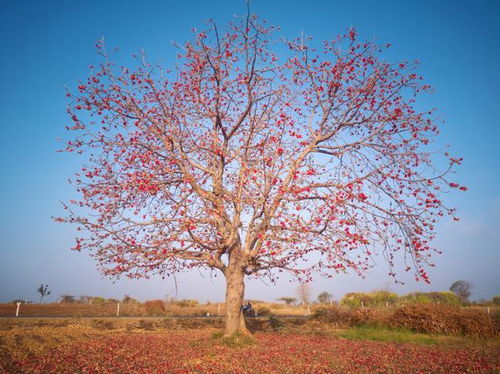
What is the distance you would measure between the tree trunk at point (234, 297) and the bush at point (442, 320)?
30.1 feet

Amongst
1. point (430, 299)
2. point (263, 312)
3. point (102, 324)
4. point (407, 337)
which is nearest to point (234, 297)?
point (407, 337)

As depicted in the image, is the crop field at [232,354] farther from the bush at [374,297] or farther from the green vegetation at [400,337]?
the bush at [374,297]

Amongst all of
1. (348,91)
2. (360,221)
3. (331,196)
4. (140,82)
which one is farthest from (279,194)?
(140,82)

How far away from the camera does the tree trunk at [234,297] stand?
1339 centimetres

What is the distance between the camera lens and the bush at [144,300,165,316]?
3006cm

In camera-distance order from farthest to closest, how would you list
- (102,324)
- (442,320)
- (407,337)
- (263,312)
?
(263,312) < (102,324) < (442,320) < (407,337)

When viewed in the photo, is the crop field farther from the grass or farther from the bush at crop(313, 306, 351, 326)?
the bush at crop(313, 306, 351, 326)

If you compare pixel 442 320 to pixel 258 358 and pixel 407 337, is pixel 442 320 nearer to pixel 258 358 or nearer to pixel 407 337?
pixel 407 337

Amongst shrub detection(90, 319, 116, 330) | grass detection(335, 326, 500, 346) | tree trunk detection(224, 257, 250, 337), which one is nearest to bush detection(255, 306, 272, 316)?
grass detection(335, 326, 500, 346)

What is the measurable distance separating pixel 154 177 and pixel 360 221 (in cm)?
772

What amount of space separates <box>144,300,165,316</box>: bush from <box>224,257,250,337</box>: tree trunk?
1866 centimetres

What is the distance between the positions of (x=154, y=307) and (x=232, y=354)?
22009 millimetres

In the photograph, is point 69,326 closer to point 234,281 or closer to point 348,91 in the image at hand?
point 234,281

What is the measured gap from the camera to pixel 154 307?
30828mm
